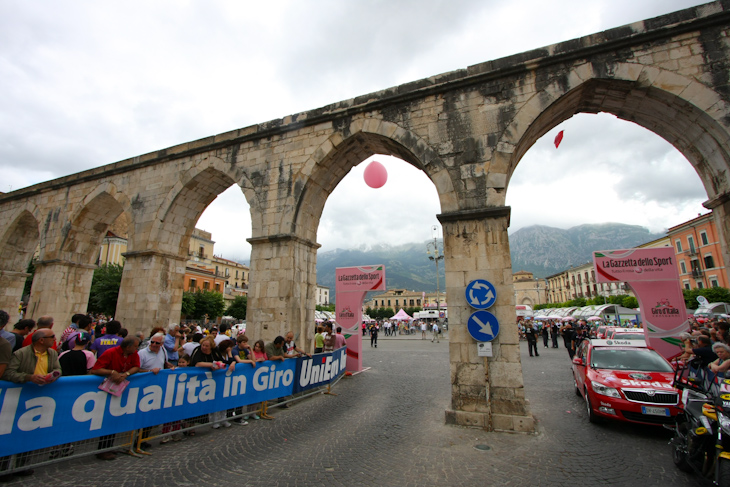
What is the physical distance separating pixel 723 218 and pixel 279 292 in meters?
8.88

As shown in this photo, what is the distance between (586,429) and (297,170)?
773cm

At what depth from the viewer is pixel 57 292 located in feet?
38.4

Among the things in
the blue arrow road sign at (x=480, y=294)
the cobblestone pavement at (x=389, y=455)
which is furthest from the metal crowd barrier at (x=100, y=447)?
the blue arrow road sign at (x=480, y=294)

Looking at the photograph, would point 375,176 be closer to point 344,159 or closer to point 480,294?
point 344,159

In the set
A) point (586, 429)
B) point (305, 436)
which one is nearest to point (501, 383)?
point (586, 429)

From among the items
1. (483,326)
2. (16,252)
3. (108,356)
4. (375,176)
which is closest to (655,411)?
(483,326)

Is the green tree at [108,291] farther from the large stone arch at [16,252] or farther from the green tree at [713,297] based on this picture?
the green tree at [713,297]

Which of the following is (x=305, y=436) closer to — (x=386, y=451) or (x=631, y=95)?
(x=386, y=451)

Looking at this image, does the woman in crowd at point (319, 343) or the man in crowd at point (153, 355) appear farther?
the woman in crowd at point (319, 343)

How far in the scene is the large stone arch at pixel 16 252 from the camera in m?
13.2

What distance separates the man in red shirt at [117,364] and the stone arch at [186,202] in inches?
250

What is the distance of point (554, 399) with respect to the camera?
684 cm

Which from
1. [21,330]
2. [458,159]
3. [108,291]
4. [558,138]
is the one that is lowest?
[21,330]

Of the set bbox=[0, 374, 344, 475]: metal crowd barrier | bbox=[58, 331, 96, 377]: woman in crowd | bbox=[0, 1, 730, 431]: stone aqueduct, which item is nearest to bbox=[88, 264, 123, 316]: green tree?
bbox=[0, 1, 730, 431]: stone aqueduct
